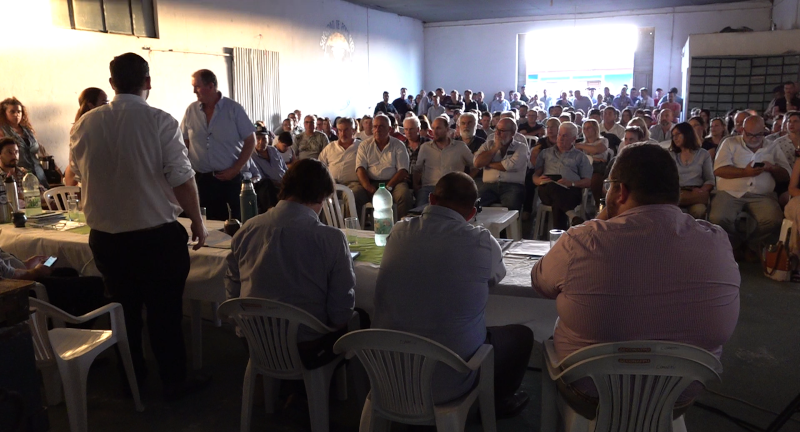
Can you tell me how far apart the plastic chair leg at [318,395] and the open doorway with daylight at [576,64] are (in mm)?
14358

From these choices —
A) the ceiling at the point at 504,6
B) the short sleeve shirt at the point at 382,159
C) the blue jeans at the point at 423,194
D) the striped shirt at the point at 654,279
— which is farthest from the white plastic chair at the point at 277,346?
the ceiling at the point at 504,6

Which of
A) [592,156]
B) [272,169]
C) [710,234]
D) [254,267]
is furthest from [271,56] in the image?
[710,234]

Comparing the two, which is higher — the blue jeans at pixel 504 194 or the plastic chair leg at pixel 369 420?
the blue jeans at pixel 504 194

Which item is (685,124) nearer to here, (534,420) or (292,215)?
(534,420)

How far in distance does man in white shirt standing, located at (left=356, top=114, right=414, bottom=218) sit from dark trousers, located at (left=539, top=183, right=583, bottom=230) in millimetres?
1274

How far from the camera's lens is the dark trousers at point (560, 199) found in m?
5.24

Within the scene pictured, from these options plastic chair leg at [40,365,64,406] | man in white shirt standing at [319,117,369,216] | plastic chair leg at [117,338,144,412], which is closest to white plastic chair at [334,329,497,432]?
plastic chair leg at [117,338,144,412]

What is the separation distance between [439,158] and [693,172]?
2.20 meters

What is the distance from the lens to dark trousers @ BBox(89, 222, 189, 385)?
2453mm

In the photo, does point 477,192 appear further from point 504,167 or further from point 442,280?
point 504,167

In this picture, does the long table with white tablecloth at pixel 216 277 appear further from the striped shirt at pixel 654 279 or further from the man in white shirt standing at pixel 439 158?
the man in white shirt standing at pixel 439 158

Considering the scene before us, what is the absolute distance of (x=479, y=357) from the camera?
6.26ft

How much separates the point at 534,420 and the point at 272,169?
174 inches

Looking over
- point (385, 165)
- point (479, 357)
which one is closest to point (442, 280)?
point (479, 357)
